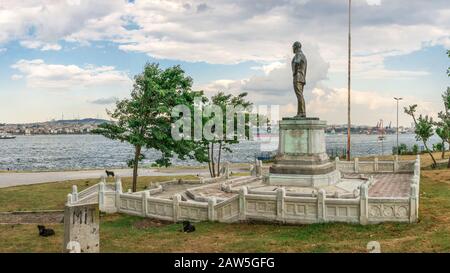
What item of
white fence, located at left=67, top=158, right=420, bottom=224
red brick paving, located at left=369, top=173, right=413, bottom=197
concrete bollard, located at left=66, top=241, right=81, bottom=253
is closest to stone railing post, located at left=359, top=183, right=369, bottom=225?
white fence, located at left=67, top=158, right=420, bottom=224

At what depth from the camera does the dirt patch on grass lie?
19125mm

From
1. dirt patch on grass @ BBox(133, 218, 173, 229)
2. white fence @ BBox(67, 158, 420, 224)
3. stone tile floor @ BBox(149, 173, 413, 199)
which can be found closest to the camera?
white fence @ BBox(67, 158, 420, 224)

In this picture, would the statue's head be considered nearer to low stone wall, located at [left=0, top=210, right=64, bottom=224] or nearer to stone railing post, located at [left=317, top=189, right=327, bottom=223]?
stone railing post, located at [left=317, top=189, right=327, bottom=223]

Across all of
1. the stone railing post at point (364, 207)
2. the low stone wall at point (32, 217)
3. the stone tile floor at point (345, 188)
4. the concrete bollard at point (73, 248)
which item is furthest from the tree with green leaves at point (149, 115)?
the concrete bollard at point (73, 248)

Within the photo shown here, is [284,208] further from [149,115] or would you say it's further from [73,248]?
[149,115]

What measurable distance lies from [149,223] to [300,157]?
835 cm

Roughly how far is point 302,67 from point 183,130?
10.7 metres

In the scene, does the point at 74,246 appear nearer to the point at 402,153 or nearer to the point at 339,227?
the point at 339,227

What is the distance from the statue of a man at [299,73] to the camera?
23.3 metres

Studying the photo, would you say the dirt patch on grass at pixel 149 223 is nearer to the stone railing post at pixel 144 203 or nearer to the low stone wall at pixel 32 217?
the stone railing post at pixel 144 203

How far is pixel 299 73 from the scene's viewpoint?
23.6m

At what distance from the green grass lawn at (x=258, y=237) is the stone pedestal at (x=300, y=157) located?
4993 millimetres

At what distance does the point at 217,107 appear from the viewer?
37.1 meters

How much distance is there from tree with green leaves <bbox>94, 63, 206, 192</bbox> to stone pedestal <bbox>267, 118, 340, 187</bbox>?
8706mm
